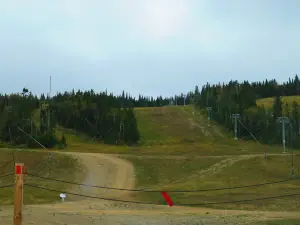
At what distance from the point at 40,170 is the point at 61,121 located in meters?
46.7

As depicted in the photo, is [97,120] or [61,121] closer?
[97,120]

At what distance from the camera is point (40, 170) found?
3794cm

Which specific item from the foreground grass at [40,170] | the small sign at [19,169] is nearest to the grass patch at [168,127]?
the foreground grass at [40,170]

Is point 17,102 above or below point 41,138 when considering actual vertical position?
above

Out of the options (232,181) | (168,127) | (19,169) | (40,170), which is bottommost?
(232,181)

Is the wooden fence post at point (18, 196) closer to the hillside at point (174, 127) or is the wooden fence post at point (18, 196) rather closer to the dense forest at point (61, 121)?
the dense forest at point (61, 121)

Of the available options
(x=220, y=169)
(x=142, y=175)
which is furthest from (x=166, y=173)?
(x=220, y=169)

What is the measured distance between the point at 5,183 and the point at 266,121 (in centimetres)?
5679

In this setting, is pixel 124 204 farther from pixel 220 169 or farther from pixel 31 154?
pixel 31 154

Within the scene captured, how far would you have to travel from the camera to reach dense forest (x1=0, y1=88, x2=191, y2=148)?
2349 inches

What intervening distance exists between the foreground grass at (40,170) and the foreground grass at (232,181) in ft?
20.0

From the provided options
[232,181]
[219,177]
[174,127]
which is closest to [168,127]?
[174,127]

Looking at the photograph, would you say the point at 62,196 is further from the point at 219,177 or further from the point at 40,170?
the point at 219,177

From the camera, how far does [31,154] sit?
42125mm
